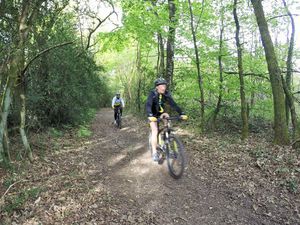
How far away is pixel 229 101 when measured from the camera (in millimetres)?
12883

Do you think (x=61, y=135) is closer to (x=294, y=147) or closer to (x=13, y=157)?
(x=13, y=157)

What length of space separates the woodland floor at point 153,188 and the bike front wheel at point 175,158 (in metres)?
0.21

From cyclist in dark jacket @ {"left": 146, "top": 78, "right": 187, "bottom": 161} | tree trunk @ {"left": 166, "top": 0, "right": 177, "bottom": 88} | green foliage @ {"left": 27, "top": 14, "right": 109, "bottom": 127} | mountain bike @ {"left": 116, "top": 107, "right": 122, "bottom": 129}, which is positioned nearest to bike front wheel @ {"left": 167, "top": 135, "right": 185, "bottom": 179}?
cyclist in dark jacket @ {"left": 146, "top": 78, "right": 187, "bottom": 161}

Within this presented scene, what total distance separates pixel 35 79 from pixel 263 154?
897cm

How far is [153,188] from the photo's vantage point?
612 cm

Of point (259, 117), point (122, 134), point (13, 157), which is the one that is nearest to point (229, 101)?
point (259, 117)

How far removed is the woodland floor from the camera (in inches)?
194

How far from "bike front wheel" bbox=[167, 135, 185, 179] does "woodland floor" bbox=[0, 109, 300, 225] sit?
0.21m

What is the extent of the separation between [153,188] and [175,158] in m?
0.98

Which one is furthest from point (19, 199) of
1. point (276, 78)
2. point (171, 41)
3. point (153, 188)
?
point (171, 41)

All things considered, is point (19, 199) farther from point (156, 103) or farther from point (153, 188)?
point (156, 103)

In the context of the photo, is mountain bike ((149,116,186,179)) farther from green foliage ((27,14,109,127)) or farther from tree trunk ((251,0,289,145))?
green foliage ((27,14,109,127))

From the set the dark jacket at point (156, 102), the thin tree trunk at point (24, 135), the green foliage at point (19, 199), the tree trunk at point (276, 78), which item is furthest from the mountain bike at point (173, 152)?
the tree trunk at point (276, 78)

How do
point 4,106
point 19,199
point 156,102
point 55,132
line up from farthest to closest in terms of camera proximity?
point 55,132 < point 156,102 < point 4,106 < point 19,199
